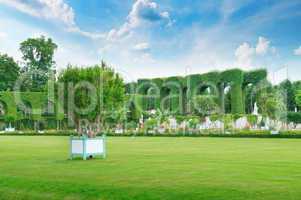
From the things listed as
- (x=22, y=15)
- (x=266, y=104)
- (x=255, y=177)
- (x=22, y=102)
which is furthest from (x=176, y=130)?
(x=255, y=177)

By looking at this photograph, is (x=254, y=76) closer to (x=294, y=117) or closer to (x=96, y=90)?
(x=294, y=117)

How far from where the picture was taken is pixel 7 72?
218 feet

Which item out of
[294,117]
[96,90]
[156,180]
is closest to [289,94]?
[294,117]

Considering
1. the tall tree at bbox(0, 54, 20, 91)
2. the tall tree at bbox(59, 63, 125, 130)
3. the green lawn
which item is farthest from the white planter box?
the tall tree at bbox(0, 54, 20, 91)

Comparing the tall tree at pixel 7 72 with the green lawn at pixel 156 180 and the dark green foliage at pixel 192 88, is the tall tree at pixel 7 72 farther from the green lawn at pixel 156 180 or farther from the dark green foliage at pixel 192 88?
the green lawn at pixel 156 180

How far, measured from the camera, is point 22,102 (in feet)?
178

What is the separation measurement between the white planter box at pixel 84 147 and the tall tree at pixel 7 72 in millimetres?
54008

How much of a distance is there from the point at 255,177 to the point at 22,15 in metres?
37.2

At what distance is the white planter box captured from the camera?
46.8ft

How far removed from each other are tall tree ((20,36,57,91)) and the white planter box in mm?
55232

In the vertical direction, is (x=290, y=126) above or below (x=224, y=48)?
below

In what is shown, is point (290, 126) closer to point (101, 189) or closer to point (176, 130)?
point (176, 130)

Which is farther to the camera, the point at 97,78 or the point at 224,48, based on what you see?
the point at 224,48

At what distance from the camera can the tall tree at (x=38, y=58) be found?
226 ft
